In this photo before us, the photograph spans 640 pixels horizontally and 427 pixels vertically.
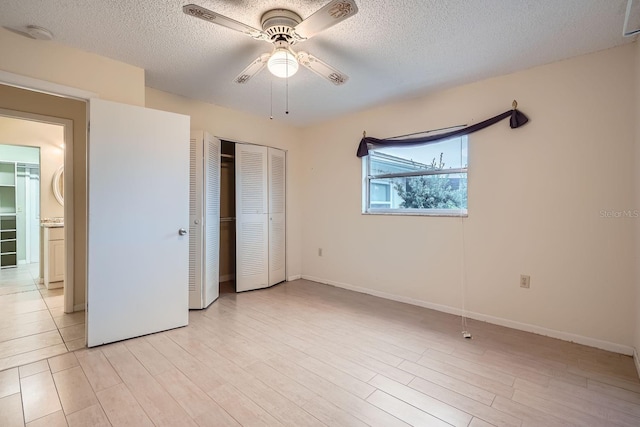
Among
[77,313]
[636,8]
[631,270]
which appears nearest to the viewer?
[636,8]

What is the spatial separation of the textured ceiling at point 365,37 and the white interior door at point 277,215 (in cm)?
135

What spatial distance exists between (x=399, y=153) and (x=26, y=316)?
449 cm

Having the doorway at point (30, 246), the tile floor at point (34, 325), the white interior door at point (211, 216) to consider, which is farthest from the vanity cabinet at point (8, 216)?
the white interior door at point (211, 216)

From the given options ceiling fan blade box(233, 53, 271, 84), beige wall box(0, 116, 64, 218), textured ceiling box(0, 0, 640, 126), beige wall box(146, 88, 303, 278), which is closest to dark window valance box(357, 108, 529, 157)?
textured ceiling box(0, 0, 640, 126)

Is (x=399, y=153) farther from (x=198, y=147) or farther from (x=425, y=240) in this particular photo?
(x=198, y=147)

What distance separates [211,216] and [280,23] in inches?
88.6

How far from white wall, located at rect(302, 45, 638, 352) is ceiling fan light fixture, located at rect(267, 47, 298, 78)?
6.35ft

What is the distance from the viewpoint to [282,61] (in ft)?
6.57

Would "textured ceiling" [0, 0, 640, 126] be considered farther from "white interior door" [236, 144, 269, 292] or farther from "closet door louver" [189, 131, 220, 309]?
"white interior door" [236, 144, 269, 292]

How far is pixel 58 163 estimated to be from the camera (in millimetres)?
4617

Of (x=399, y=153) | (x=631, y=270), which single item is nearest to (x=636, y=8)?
(x=631, y=270)

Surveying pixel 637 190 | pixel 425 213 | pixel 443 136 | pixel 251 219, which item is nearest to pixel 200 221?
pixel 251 219

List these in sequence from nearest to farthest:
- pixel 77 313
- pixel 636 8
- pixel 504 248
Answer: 1. pixel 636 8
2. pixel 504 248
3. pixel 77 313

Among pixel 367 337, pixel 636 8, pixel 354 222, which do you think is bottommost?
pixel 367 337
